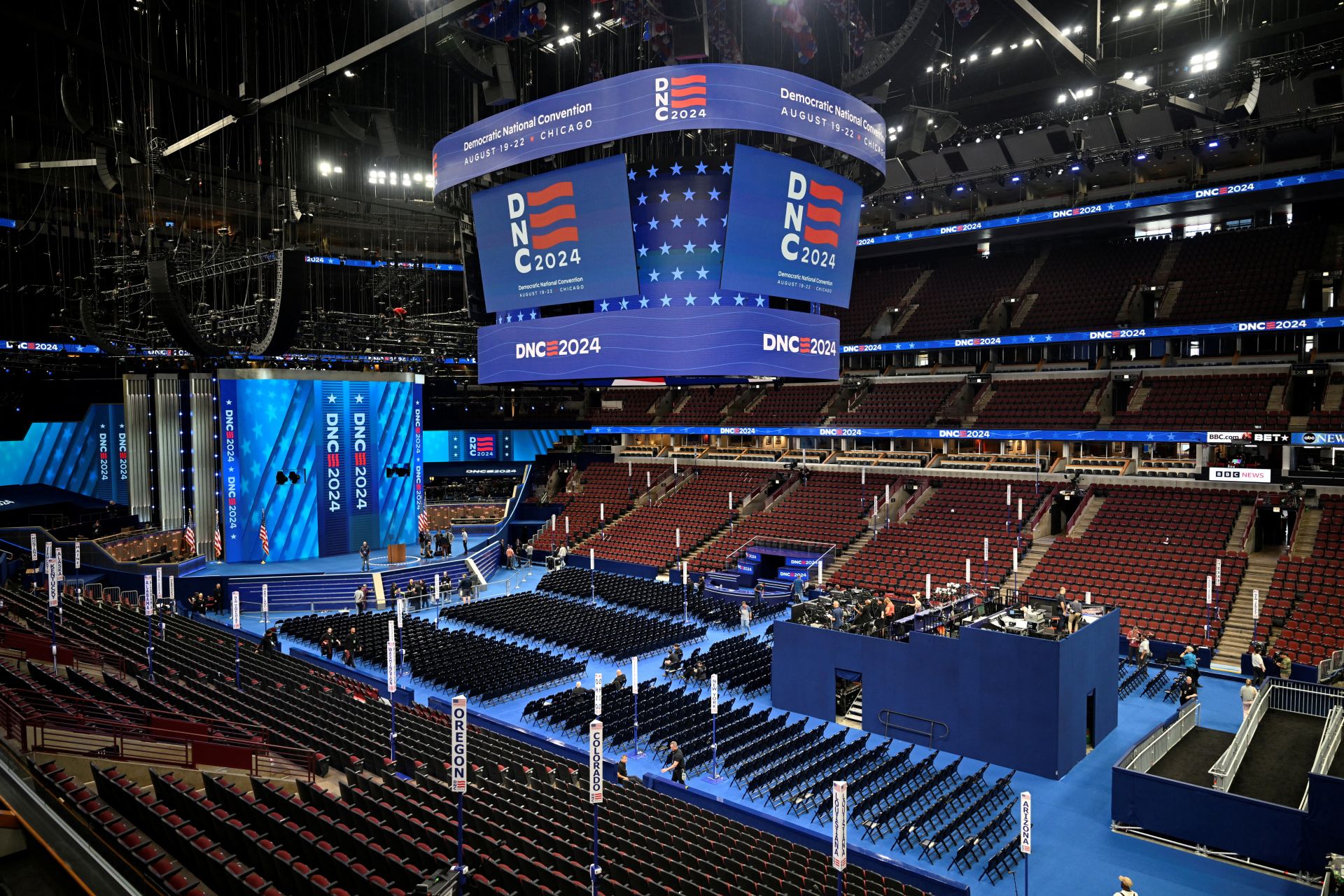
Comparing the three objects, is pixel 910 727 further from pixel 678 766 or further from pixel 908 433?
A: pixel 908 433

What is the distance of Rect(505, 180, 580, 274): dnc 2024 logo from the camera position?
13117 millimetres

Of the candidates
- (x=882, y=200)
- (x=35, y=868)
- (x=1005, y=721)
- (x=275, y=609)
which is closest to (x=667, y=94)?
(x=35, y=868)

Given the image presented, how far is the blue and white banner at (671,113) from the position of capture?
11.9 meters

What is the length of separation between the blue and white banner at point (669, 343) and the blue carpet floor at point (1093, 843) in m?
8.56

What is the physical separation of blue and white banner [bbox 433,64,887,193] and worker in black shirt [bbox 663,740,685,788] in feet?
37.9

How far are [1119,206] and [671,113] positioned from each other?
2934cm

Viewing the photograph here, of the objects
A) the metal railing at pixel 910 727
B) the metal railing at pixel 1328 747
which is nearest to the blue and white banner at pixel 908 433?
the metal railing at pixel 1328 747

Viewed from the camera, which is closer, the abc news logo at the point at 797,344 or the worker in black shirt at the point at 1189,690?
the abc news logo at the point at 797,344

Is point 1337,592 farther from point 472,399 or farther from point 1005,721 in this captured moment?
point 472,399

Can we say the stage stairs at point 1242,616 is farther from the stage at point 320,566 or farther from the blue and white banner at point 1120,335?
the stage at point 320,566

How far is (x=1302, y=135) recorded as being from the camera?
1235 inches

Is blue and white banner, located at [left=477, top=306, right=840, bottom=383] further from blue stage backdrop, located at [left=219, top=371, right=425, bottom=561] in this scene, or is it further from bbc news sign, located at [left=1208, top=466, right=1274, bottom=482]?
blue stage backdrop, located at [left=219, top=371, right=425, bottom=561]

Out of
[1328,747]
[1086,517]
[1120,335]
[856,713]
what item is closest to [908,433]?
[1086,517]

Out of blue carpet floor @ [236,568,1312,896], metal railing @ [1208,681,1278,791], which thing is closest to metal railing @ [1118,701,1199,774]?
metal railing @ [1208,681,1278,791]
